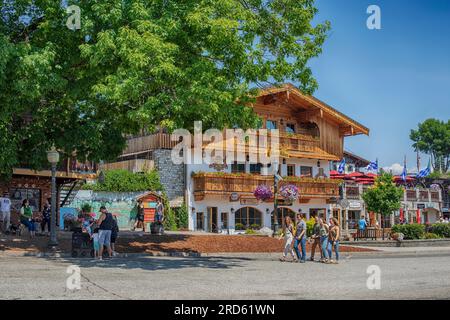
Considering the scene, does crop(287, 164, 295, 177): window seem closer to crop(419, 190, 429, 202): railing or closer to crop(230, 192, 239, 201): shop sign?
crop(230, 192, 239, 201): shop sign

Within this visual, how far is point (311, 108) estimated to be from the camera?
45156 mm

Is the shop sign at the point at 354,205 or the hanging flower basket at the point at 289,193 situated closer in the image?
the hanging flower basket at the point at 289,193

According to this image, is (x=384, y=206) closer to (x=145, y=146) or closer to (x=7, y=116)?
(x=145, y=146)

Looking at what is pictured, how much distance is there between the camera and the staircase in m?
32.3

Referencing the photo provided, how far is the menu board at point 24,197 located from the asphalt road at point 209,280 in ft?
41.7

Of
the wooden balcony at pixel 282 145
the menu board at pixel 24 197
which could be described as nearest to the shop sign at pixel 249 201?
the wooden balcony at pixel 282 145

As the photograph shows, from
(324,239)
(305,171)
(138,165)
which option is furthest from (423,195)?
(324,239)

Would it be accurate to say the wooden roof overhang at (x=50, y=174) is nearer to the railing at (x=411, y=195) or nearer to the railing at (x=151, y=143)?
the railing at (x=151, y=143)

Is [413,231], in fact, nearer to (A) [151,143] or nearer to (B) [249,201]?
(B) [249,201]

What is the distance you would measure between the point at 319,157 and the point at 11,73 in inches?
1205

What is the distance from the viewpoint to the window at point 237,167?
136 feet

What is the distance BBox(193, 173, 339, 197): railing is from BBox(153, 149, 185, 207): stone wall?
1.03 metres

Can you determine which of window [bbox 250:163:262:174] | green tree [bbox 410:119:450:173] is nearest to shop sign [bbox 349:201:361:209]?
window [bbox 250:163:262:174]

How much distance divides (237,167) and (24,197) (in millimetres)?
15356
